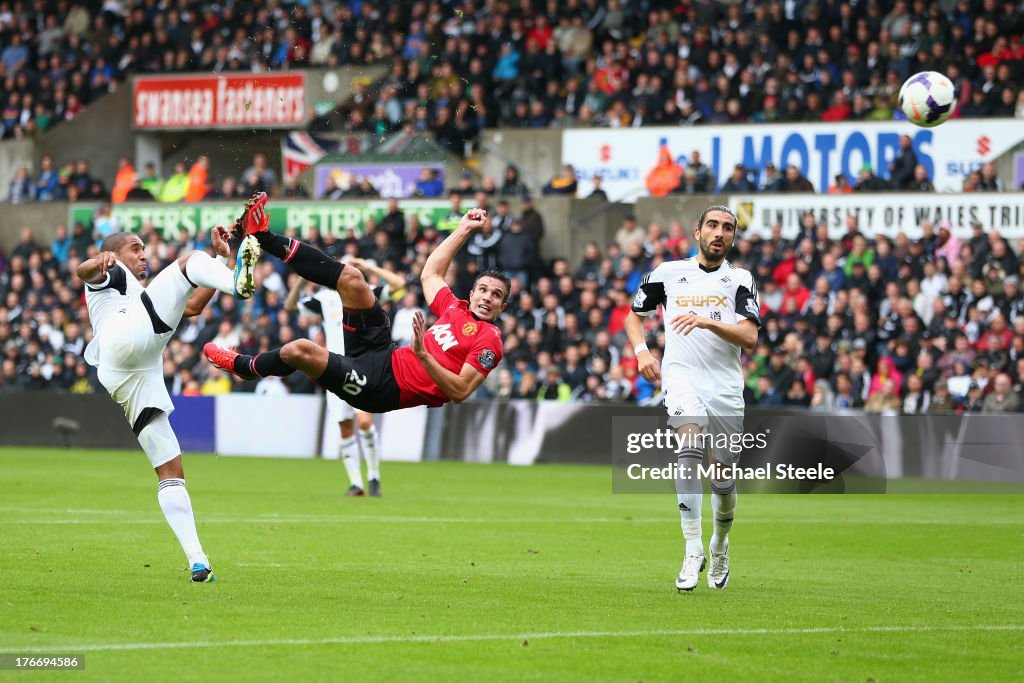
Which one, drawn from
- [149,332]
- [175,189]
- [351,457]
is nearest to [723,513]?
[149,332]

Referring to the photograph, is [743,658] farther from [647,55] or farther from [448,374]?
[647,55]

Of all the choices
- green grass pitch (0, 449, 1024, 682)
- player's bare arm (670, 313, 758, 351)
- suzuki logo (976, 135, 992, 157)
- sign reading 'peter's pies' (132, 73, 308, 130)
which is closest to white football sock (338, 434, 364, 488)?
green grass pitch (0, 449, 1024, 682)

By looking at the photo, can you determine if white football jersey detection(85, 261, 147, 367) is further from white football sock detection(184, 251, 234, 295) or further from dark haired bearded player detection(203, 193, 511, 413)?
dark haired bearded player detection(203, 193, 511, 413)

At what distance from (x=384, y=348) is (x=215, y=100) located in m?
27.0

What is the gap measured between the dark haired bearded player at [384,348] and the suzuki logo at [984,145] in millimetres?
18904

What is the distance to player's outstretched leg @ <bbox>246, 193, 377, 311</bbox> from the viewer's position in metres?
10.9

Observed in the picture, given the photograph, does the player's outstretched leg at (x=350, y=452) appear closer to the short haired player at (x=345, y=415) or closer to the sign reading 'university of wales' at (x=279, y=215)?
the short haired player at (x=345, y=415)

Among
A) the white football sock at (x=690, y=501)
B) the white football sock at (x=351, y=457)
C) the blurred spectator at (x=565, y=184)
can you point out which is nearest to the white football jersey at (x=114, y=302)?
the white football sock at (x=690, y=501)

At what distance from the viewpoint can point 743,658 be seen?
8461 mm

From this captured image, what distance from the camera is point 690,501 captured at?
37.8 feet

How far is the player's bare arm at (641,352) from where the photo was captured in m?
11.2

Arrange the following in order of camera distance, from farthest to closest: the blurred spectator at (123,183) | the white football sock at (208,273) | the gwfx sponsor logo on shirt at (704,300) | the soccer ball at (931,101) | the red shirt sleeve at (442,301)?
the blurred spectator at (123,183), the soccer ball at (931,101), the red shirt sleeve at (442,301), the gwfx sponsor logo on shirt at (704,300), the white football sock at (208,273)

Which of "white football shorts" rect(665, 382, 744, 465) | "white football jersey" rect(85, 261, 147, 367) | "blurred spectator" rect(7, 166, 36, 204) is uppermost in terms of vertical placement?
"blurred spectator" rect(7, 166, 36, 204)

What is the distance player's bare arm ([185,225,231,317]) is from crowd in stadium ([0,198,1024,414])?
14.0 m
